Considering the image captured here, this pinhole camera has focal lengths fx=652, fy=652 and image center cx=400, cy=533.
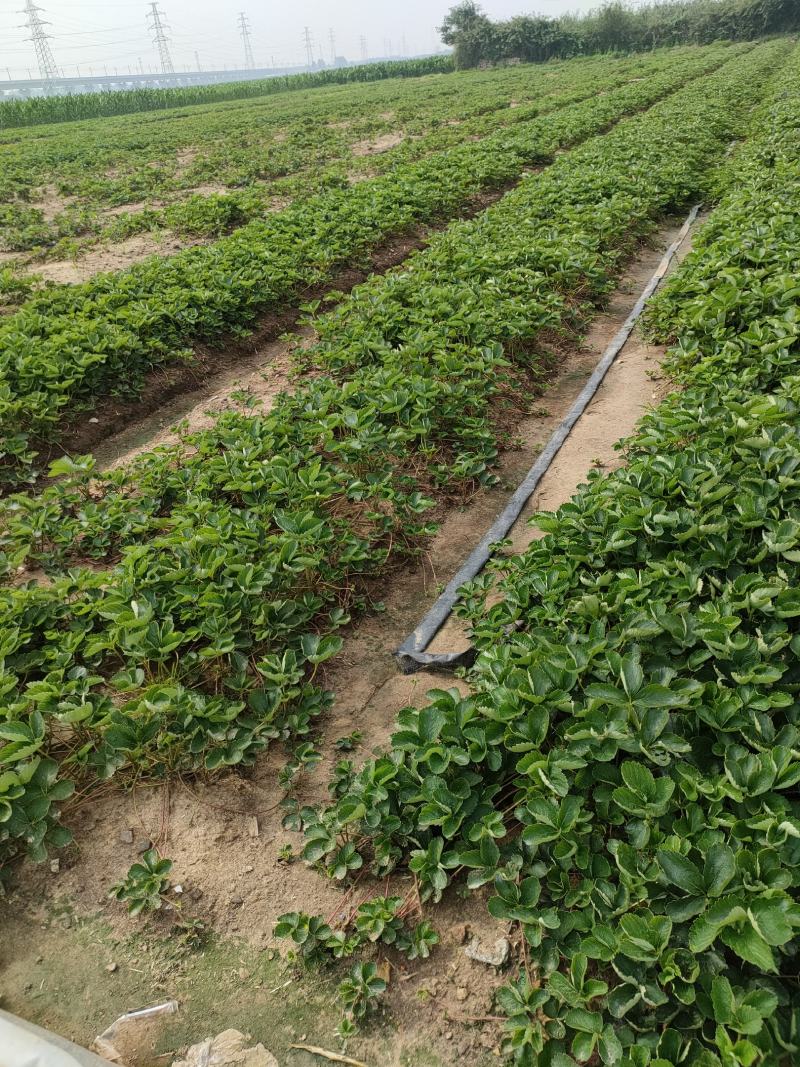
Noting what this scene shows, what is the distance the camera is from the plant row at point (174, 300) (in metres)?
5.38

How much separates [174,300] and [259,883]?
605 cm

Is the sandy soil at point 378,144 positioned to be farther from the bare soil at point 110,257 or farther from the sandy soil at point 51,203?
the bare soil at point 110,257

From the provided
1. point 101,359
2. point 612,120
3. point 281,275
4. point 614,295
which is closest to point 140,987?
point 101,359

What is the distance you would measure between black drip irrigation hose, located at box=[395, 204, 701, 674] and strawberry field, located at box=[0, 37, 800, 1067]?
14cm

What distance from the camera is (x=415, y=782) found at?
242 centimetres

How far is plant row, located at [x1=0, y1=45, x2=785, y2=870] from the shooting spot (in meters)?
2.77

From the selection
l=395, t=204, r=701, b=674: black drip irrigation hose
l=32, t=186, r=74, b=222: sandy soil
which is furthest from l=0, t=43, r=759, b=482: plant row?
l=32, t=186, r=74, b=222: sandy soil

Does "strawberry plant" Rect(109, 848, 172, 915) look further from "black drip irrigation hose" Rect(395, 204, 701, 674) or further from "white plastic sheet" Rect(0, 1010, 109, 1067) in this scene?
"black drip irrigation hose" Rect(395, 204, 701, 674)

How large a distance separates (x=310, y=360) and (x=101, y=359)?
1.82m

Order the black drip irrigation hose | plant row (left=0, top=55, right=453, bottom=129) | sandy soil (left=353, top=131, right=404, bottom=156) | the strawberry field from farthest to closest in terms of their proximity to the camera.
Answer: plant row (left=0, top=55, right=453, bottom=129), sandy soil (left=353, top=131, right=404, bottom=156), the black drip irrigation hose, the strawberry field

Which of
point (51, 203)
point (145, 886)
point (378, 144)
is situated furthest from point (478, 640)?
point (378, 144)

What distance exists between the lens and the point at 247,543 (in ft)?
11.1

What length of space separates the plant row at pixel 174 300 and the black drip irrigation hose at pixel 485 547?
11.2 ft

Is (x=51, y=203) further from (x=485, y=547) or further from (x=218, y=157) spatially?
(x=485, y=547)
